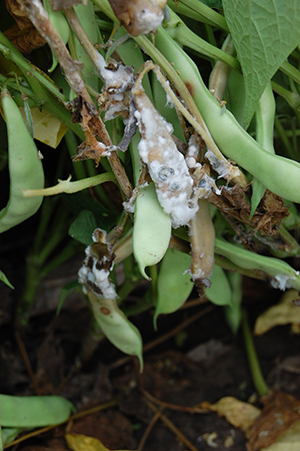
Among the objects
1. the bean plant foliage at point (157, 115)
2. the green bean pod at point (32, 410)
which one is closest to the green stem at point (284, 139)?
the bean plant foliage at point (157, 115)

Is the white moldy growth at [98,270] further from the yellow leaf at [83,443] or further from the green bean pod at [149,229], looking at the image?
the yellow leaf at [83,443]

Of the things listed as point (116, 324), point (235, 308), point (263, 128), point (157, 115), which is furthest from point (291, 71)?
point (235, 308)

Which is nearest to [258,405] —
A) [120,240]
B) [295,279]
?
[295,279]

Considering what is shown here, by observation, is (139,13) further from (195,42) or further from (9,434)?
(9,434)

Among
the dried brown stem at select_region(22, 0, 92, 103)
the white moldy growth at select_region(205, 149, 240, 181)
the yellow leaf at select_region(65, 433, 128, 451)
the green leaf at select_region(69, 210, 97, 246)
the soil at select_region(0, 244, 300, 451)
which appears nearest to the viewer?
the dried brown stem at select_region(22, 0, 92, 103)

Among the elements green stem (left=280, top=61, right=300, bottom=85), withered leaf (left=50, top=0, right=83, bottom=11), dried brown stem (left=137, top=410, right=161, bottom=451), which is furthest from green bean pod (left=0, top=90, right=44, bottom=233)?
dried brown stem (left=137, top=410, right=161, bottom=451)

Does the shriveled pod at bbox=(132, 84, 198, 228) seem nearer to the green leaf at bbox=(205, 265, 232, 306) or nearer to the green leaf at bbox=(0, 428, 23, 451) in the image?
the green leaf at bbox=(205, 265, 232, 306)
